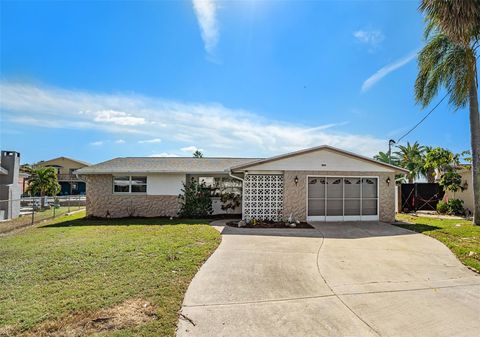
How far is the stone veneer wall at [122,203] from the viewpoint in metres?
16.1

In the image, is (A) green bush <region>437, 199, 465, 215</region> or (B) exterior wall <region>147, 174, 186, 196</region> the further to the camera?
(A) green bush <region>437, 199, 465, 215</region>

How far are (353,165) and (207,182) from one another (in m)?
8.20

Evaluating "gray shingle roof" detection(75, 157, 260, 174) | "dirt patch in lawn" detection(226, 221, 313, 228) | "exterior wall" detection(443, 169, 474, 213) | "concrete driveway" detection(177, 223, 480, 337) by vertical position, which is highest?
"gray shingle roof" detection(75, 157, 260, 174)

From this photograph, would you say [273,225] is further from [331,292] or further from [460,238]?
[331,292]

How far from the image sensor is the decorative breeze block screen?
44.9ft

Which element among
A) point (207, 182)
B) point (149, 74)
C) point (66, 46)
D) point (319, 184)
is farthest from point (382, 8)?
point (66, 46)

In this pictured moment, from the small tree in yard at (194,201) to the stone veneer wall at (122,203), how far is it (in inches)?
19.0

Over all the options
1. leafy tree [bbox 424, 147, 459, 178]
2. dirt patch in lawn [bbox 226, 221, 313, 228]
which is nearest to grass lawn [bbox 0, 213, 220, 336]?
dirt patch in lawn [bbox 226, 221, 313, 228]

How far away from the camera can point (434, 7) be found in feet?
37.0

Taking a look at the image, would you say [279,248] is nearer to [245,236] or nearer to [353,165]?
[245,236]

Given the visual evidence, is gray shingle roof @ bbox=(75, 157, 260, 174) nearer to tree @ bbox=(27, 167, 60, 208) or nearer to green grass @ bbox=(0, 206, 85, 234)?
green grass @ bbox=(0, 206, 85, 234)

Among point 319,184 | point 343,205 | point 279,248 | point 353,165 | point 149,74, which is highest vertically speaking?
point 149,74

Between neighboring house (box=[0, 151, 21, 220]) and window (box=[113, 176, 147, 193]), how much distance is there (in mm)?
Result: 8235

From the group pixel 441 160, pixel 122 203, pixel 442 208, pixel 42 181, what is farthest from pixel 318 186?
pixel 42 181
